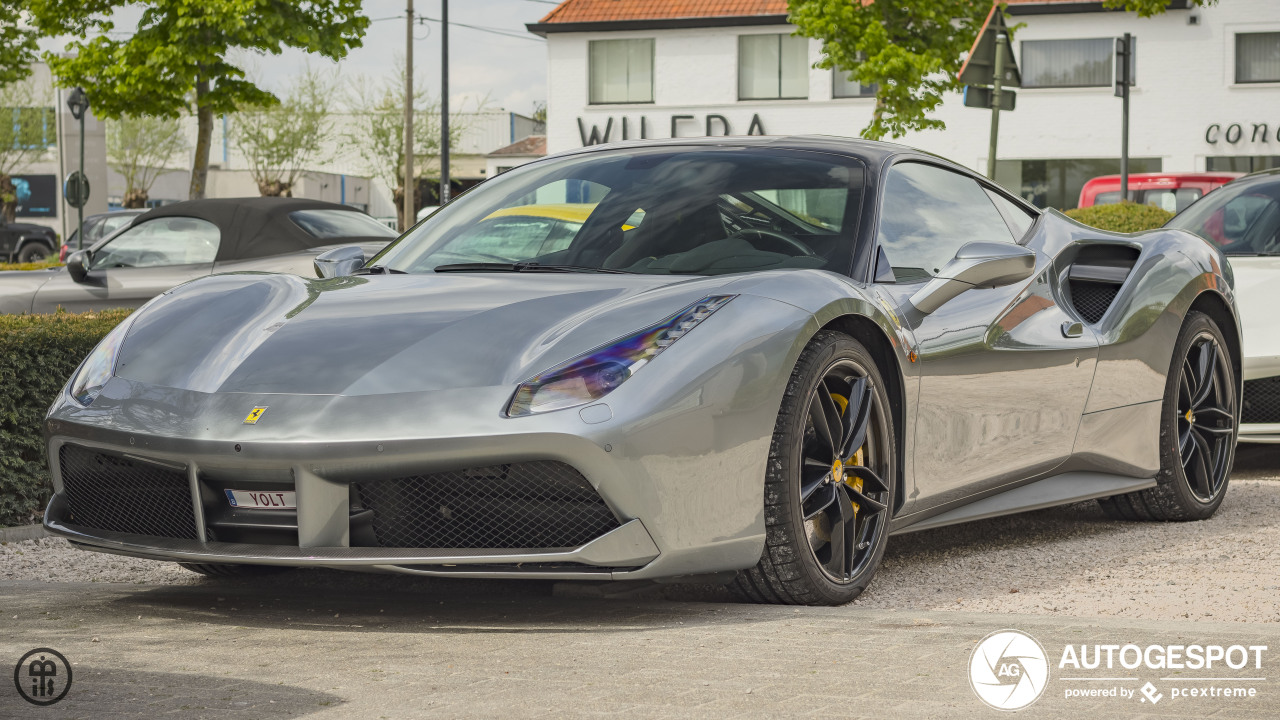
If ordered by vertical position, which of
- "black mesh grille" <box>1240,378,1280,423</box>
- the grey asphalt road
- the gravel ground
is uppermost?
"black mesh grille" <box>1240,378,1280,423</box>

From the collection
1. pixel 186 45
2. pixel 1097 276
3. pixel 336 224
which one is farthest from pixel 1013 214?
pixel 186 45

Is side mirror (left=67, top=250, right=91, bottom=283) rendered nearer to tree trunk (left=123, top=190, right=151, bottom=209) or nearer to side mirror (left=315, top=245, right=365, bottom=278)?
side mirror (left=315, top=245, right=365, bottom=278)

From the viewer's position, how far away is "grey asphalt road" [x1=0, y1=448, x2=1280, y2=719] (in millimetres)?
2910

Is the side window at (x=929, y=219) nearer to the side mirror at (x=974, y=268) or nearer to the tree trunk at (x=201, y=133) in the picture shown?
the side mirror at (x=974, y=268)

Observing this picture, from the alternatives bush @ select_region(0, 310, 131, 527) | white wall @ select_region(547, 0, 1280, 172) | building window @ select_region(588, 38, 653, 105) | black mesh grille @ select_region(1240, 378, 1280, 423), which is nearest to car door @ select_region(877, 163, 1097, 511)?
black mesh grille @ select_region(1240, 378, 1280, 423)

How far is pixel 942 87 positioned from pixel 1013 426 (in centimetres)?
2438

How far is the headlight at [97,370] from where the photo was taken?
157 inches

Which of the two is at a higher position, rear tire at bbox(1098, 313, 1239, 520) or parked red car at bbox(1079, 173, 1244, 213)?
parked red car at bbox(1079, 173, 1244, 213)

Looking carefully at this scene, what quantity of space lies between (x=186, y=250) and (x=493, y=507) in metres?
7.85

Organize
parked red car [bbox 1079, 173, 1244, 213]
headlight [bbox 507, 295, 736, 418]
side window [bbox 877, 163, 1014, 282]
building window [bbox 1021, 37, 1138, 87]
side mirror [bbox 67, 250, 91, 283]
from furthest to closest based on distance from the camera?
building window [bbox 1021, 37, 1138, 87], parked red car [bbox 1079, 173, 1244, 213], side mirror [bbox 67, 250, 91, 283], side window [bbox 877, 163, 1014, 282], headlight [bbox 507, 295, 736, 418]

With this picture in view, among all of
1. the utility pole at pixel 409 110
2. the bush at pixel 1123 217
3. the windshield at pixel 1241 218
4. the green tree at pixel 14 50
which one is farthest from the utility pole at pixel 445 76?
the windshield at pixel 1241 218

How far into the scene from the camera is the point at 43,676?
10.2 feet

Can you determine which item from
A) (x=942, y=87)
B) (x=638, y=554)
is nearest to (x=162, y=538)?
(x=638, y=554)

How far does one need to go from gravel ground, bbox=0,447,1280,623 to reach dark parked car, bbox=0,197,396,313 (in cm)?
491
